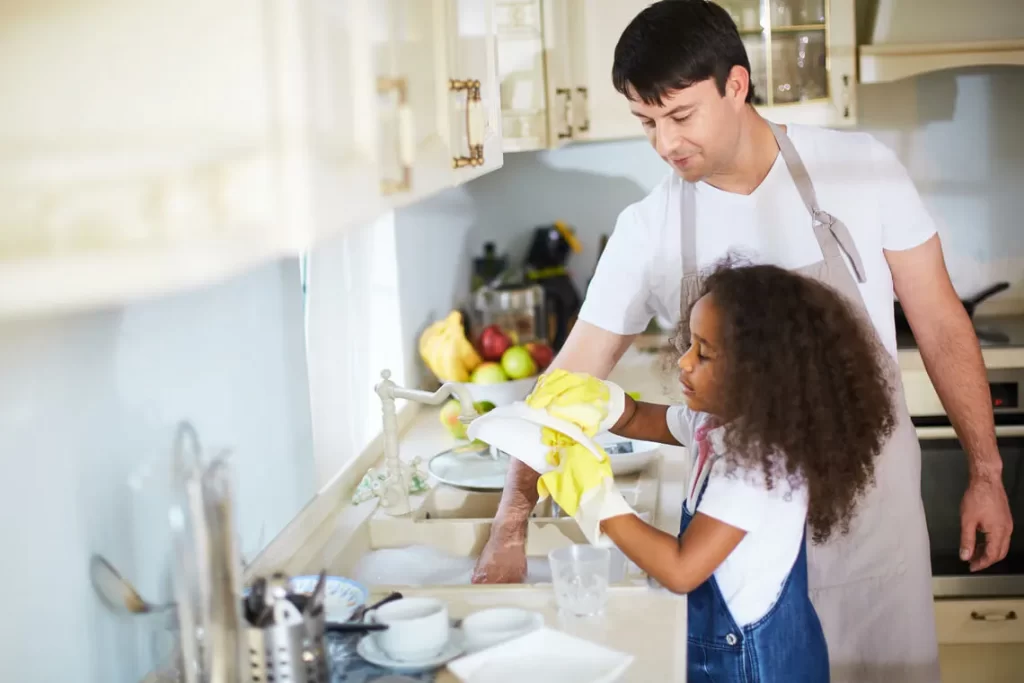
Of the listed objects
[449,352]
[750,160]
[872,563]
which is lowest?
[872,563]

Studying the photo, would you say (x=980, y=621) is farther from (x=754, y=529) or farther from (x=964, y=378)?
(x=754, y=529)

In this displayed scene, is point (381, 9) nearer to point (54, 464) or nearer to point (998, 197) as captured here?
point (54, 464)

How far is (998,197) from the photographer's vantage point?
322cm

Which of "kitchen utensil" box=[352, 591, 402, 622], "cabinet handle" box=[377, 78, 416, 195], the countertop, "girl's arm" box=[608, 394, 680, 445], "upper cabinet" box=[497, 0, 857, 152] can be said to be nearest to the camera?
"cabinet handle" box=[377, 78, 416, 195]

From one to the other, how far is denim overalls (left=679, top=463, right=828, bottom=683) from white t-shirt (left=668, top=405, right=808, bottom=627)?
2 cm

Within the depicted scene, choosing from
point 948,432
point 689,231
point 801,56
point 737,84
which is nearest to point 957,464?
point 948,432

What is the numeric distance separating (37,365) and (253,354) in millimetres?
606

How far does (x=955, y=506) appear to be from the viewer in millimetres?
2748

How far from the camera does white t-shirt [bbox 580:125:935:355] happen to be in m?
1.75

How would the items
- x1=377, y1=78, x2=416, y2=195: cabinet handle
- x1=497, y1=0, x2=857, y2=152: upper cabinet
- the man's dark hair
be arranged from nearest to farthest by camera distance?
x1=377, y1=78, x2=416, y2=195: cabinet handle < the man's dark hair < x1=497, y1=0, x2=857, y2=152: upper cabinet

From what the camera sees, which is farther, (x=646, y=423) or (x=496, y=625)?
(x=646, y=423)

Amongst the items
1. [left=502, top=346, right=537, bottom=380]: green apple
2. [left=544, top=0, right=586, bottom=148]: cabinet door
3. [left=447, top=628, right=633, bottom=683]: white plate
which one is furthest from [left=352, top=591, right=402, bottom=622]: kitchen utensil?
[left=544, top=0, right=586, bottom=148]: cabinet door

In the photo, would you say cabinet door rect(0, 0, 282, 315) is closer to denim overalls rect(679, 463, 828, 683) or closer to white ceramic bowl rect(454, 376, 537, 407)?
denim overalls rect(679, 463, 828, 683)

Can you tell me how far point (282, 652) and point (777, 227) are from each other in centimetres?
109
